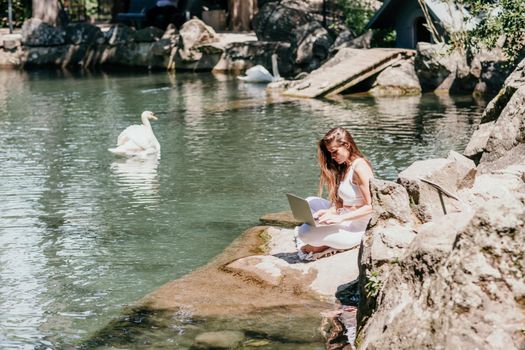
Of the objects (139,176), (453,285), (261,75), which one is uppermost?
(453,285)

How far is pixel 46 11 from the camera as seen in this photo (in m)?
32.2

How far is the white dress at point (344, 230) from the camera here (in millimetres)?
7703

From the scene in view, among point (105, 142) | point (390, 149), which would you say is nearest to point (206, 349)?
point (390, 149)

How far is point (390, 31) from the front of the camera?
83.1 feet

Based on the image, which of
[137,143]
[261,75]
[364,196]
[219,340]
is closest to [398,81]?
[261,75]

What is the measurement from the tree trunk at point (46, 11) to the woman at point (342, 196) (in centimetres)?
2598

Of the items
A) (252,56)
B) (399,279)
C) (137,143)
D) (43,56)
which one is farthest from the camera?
(43,56)

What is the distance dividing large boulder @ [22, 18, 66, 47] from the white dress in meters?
25.1

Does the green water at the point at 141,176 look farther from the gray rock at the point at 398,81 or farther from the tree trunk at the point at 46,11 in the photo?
the tree trunk at the point at 46,11

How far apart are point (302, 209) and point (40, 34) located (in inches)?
998

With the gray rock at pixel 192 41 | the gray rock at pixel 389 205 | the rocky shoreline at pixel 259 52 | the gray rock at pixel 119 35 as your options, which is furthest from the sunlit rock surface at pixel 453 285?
the gray rock at pixel 119 35

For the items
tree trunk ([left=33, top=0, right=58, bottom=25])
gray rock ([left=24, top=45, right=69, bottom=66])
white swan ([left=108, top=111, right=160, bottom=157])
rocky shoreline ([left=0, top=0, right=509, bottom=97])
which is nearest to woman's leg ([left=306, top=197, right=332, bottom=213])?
white swan ([left=108, top=111, right=160, bottom=157])

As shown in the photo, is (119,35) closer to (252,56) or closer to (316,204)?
(252,56)

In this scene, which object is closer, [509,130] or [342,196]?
[342,196]
